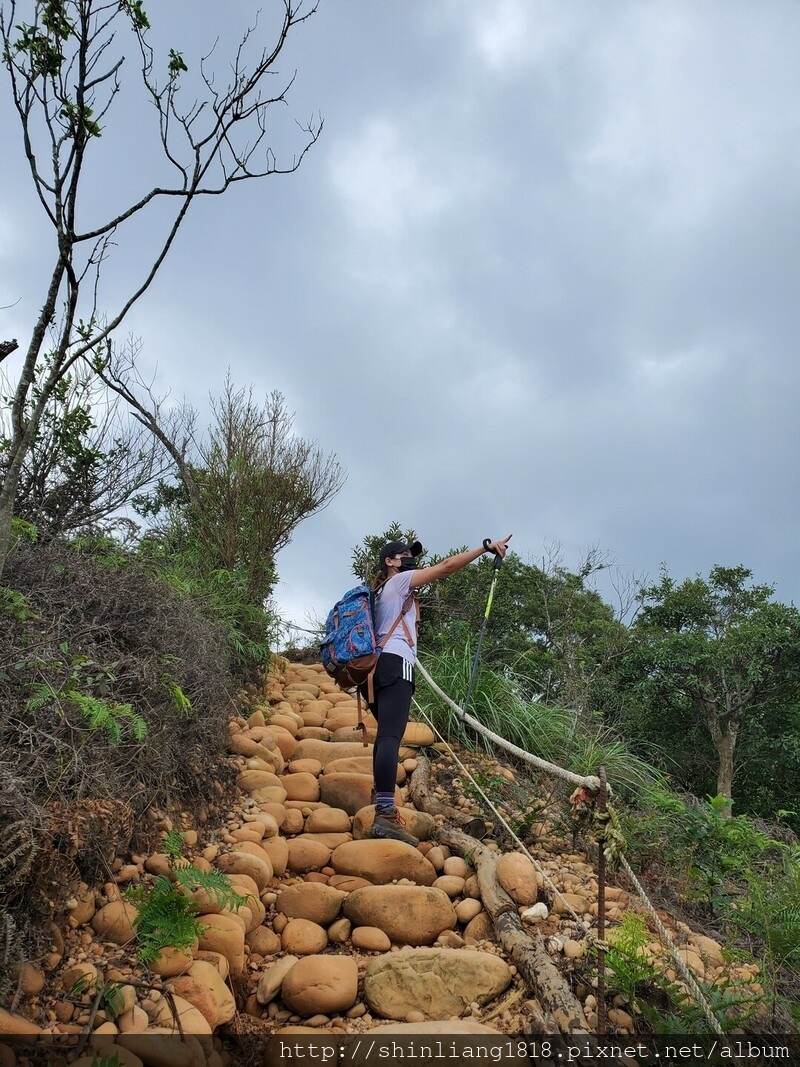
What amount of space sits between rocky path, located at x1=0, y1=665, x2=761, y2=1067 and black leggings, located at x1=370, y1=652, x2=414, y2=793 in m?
0.30

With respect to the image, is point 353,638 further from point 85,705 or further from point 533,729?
point 533,729

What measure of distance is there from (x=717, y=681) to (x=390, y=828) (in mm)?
9115

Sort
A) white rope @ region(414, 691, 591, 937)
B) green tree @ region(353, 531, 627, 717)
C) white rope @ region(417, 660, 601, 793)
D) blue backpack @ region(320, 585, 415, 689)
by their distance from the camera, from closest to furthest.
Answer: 1. white rope @ region(417, 660, 601, 793)
2. white rope @ region(414, 691, 591, 937)
3. blue backpack @ region(320, 585, 415, 689)
4. green tree @ region(353, 531, 627, 717)

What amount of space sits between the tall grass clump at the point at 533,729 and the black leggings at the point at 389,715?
163cm

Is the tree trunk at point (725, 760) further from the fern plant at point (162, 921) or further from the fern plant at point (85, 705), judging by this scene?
the fern plant at point (85, 705)

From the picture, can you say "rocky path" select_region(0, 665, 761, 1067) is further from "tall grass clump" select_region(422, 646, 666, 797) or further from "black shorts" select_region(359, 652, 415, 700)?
"tall grass clump" select_region(422, 646, 666, 797)

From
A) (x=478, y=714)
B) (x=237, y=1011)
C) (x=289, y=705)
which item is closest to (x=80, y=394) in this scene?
(x=289, y=705)

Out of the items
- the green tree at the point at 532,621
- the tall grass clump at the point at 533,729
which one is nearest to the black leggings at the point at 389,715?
the tall grass clump at the point at 533,729

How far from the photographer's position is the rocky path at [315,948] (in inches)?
98.4

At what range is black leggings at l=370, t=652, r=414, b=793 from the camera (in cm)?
414

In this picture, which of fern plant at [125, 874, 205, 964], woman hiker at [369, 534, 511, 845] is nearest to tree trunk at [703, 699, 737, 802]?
woman hiker at [369, 534, 511, 845]

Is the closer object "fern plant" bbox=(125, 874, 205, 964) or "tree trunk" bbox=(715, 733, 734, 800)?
"fern plant" bbox=(125, 874, 205, 964)

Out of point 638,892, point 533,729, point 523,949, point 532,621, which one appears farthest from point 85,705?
point 532,621

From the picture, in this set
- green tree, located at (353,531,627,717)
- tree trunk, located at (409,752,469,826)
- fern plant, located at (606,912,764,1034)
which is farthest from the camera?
green tree, located at (353,531,627,717)
